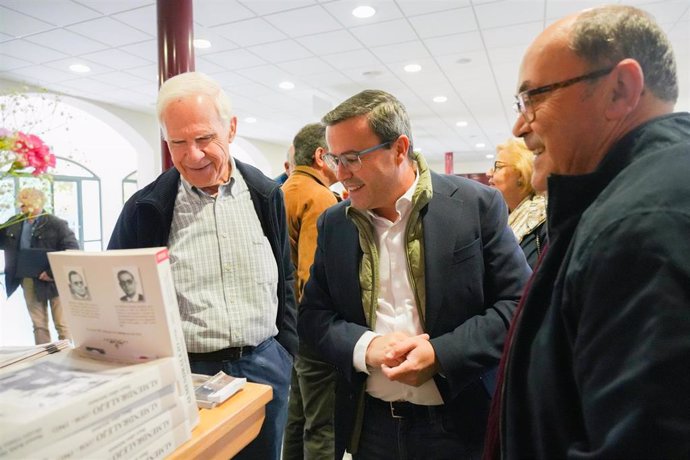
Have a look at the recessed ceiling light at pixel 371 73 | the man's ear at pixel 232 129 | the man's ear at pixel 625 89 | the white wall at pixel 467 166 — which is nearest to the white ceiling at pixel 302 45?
the recessed ceiling light at pixel 371 73

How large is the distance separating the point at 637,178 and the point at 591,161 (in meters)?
0.15

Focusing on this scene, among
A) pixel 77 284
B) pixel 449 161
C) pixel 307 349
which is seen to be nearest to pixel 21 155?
pixel 77 284

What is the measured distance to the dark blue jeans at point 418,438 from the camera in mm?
1229

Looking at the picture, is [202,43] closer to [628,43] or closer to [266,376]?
[266,376]

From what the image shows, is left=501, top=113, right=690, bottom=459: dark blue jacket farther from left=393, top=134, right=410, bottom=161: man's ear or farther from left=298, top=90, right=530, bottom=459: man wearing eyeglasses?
left=393, top=134, right=410, bottom=161: man's ear

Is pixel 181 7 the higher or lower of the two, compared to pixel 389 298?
higher

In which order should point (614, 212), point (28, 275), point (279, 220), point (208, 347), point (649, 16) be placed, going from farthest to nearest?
point (28, 275), point (279, 220), point (208, 347), point (649, 16), point (614, 212)

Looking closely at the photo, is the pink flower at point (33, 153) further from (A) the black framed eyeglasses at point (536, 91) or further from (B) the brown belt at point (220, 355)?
(A) the black framed eyeglasses at point (536, 91)

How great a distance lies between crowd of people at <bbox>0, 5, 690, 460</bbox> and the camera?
1.79ft

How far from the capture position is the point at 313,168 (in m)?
2.42

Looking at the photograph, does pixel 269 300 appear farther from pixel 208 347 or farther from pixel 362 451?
pixel 362 451

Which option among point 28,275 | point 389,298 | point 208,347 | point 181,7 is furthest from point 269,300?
point 28,275

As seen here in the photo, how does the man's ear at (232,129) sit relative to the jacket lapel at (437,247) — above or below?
above

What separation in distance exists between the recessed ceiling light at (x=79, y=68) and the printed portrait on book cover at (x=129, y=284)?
565 cm
